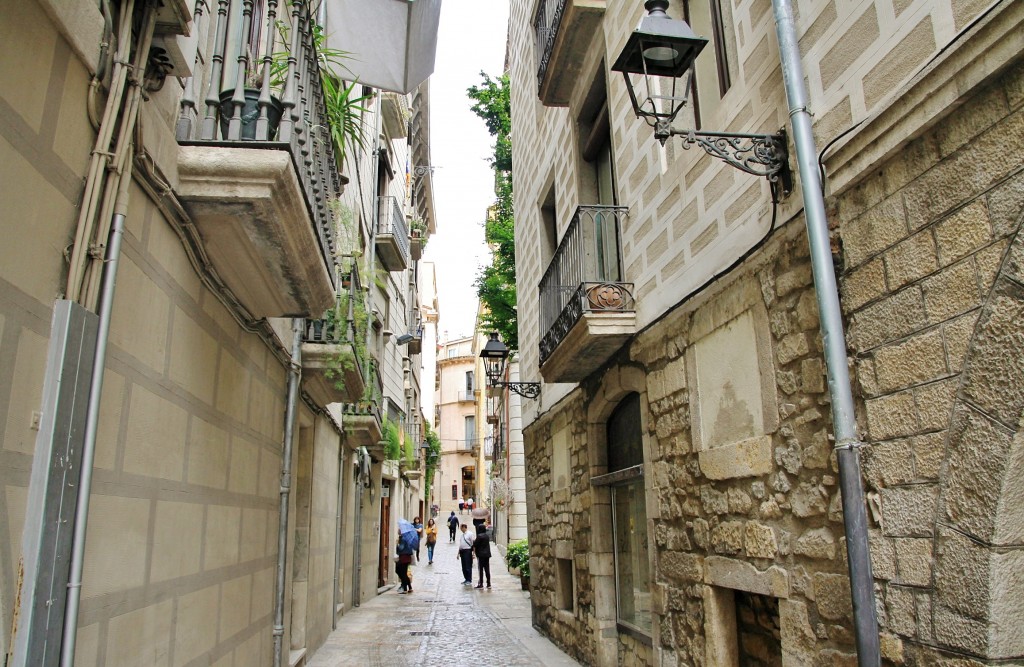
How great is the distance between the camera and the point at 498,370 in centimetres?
1159

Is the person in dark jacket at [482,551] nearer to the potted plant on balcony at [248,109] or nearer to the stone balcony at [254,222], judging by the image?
the stone balcony at [254,222]

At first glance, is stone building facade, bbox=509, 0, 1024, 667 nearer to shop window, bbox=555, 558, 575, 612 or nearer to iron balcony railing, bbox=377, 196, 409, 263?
shop window, bbox=555, 558, 575, 612

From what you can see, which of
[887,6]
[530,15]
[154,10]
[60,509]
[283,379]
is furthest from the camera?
[530,15]

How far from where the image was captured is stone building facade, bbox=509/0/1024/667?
8.23ft

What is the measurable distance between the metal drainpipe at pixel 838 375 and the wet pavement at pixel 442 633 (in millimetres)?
5507

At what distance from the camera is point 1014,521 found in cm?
245

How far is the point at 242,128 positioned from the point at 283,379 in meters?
2.96

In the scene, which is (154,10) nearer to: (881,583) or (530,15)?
(881,583)

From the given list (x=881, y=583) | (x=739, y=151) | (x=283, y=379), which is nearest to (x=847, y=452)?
(x=881, y=583)

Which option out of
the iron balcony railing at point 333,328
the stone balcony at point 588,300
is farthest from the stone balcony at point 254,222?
the stone balcony at point 588,300

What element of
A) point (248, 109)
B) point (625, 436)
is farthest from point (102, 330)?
point (625, 436)

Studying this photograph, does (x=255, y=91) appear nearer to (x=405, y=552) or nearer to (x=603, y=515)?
(x=603, y=515)

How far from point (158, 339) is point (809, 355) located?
3051 millimetres

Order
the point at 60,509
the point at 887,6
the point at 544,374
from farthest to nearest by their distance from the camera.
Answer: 1. the point at 544,374
2. the point at 887,6
3. the point at 60,509
